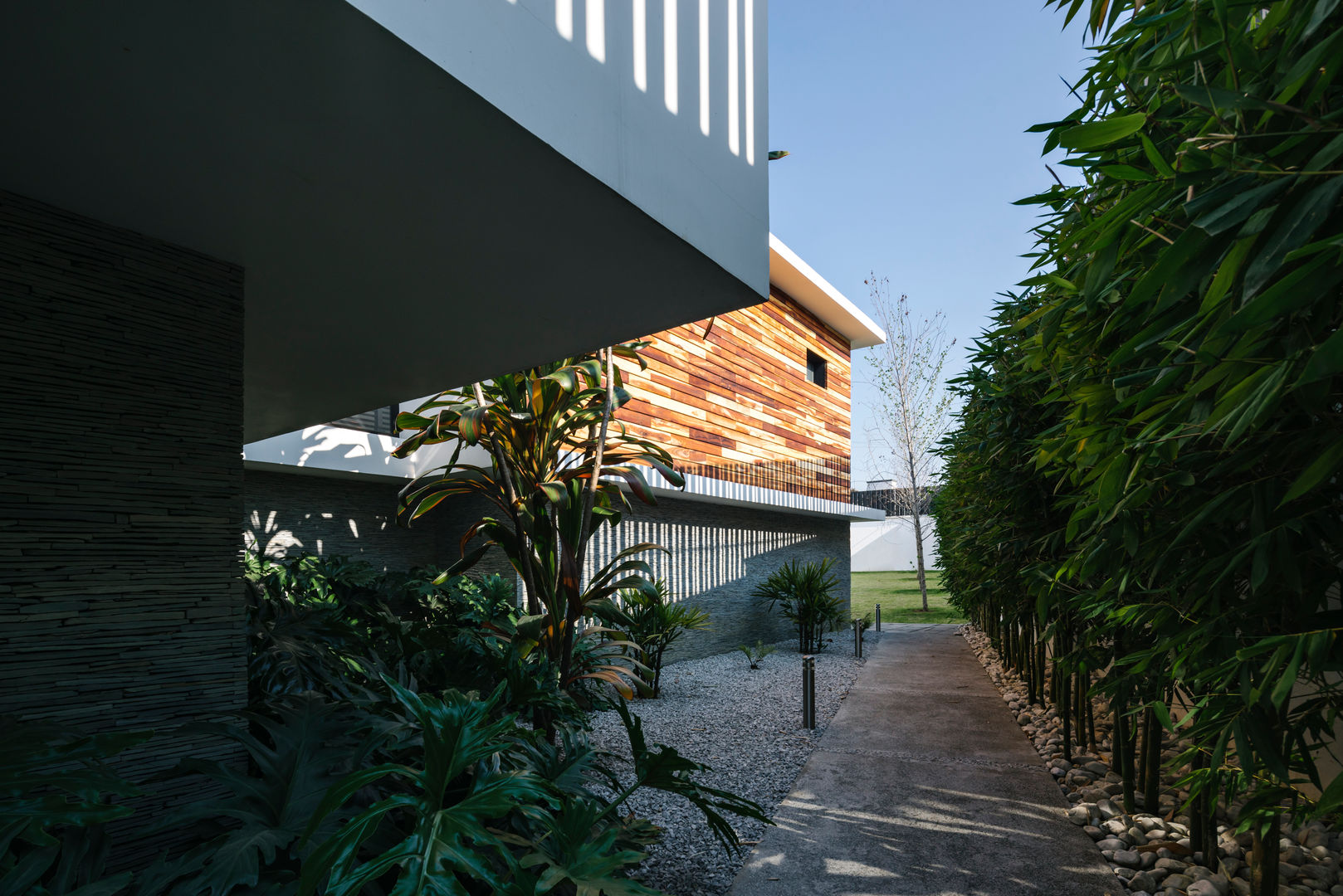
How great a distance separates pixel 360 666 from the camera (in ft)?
8.22

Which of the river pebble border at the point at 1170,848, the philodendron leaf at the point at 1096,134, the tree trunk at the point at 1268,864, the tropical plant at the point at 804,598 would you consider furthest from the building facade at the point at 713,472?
the philodendron leaf at the point at 1096,134

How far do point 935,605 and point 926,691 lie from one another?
48.5 ft

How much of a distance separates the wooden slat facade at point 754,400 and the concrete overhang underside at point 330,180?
16.8 feet

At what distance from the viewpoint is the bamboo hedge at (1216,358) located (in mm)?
871

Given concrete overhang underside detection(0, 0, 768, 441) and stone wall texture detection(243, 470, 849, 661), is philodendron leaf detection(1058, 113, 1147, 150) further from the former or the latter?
stone wall texture detection(243, 470, 849, 661)

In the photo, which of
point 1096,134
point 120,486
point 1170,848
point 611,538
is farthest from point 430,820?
point 611,538

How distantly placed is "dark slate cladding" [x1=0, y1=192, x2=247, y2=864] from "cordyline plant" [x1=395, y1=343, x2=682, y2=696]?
85.7 inches

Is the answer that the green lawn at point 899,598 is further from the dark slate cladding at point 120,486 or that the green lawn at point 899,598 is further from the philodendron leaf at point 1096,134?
the philodendron leaf at point 1096,134

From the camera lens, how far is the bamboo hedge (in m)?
0.87

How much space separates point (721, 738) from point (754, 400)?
20.7ft

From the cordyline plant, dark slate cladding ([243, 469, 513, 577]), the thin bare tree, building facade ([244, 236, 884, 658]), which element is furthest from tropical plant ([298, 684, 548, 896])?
the thin bare tree

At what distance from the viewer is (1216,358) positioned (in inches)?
40.0

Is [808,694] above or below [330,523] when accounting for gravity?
below

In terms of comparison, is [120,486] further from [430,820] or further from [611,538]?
[611,538]
